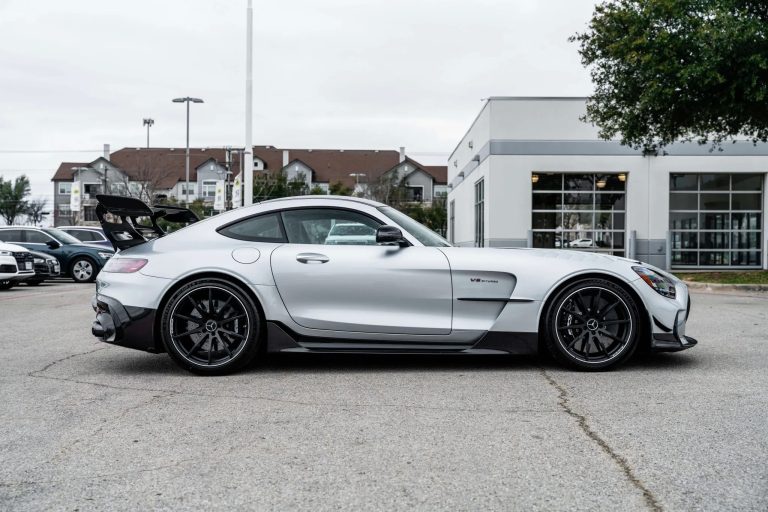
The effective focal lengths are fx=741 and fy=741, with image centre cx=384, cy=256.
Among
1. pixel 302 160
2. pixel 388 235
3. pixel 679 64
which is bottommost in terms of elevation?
pixel 388 235

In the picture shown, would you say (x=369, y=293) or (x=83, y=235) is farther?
(x=83, y=235)

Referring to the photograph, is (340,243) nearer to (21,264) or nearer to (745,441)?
(745,441)

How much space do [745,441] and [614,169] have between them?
22.2m

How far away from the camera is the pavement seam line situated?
2.77 meters

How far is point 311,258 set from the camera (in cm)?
532

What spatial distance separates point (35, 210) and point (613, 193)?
8353 centimetres

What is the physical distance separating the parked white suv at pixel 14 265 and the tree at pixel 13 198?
83999 mm

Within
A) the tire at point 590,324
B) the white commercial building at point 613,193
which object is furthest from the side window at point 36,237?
the tire at point 590,324

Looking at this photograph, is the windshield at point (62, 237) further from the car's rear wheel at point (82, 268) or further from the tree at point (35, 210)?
the tree at point (35, 210)

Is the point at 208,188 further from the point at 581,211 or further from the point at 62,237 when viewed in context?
the point at 62,237

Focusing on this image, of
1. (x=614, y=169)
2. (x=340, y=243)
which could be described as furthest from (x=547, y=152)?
(x=340, y=243)

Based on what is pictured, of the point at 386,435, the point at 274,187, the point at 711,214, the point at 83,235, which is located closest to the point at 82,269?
the point at 83,235

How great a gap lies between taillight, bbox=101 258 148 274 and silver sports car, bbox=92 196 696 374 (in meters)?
0.02

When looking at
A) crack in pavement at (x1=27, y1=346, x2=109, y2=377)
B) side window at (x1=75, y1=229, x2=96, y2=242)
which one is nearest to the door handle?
crack in pavement at (x1=27, y1=346, x2=109, y2=377)
